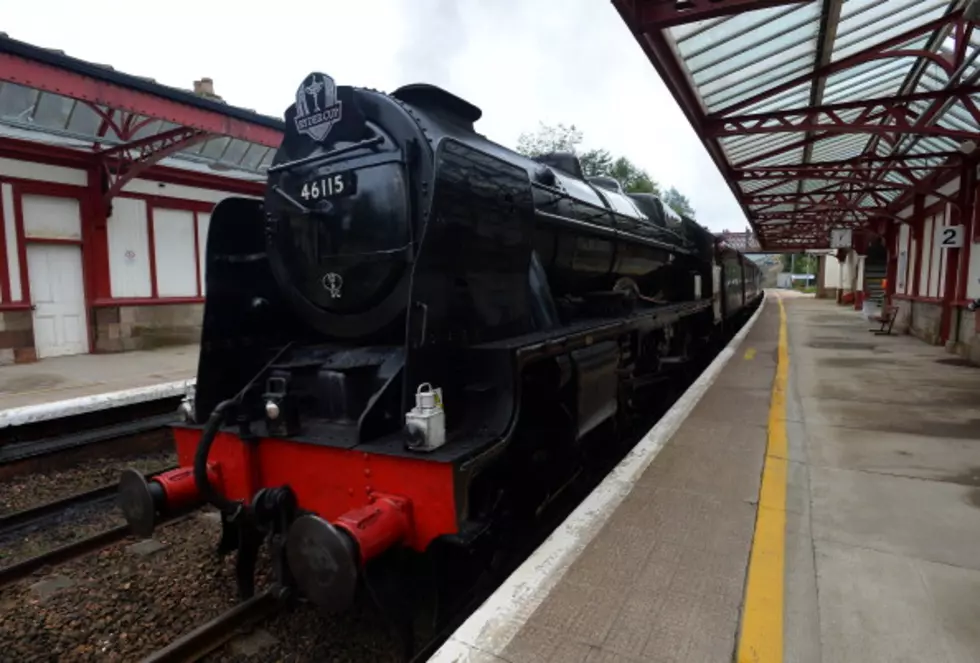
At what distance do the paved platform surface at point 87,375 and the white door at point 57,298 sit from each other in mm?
338

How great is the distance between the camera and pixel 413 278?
8.87ft

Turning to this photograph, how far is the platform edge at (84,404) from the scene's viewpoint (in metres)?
5.60

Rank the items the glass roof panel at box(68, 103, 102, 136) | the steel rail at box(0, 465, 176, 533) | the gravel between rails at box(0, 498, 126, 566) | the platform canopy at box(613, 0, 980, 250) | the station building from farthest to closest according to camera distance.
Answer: the glass roof panel at box(68, 103, 102, 136)
the station building
the platform canopy at box(613, 0, 980, 250)
the steel rail at box(0, 465, 176, 533)
the gravel between rails at box(0, 498, 126, 566)

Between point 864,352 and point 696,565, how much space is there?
9.82 metres

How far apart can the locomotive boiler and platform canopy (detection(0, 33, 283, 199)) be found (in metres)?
6.02

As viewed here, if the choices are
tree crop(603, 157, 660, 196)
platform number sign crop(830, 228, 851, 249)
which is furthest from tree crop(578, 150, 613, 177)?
platform number sign crop(830, 228, 851, 249)

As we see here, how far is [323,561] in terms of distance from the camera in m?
2.28

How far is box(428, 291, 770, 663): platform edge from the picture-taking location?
2.07 m

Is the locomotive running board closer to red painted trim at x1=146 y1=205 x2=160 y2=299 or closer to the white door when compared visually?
the white door

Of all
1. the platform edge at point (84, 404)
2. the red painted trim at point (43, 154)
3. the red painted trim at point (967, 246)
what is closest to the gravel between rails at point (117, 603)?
the platform edge at point (84, 404)

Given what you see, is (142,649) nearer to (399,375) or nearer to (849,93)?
(399,375)

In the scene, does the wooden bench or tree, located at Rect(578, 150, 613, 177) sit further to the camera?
tree, located at Rect(578, 150, 613, 177)

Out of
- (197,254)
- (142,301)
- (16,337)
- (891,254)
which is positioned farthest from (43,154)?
(891,254)

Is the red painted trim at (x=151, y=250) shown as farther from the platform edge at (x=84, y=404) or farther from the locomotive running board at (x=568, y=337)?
the locomotive running board at (x=568, y=337)
